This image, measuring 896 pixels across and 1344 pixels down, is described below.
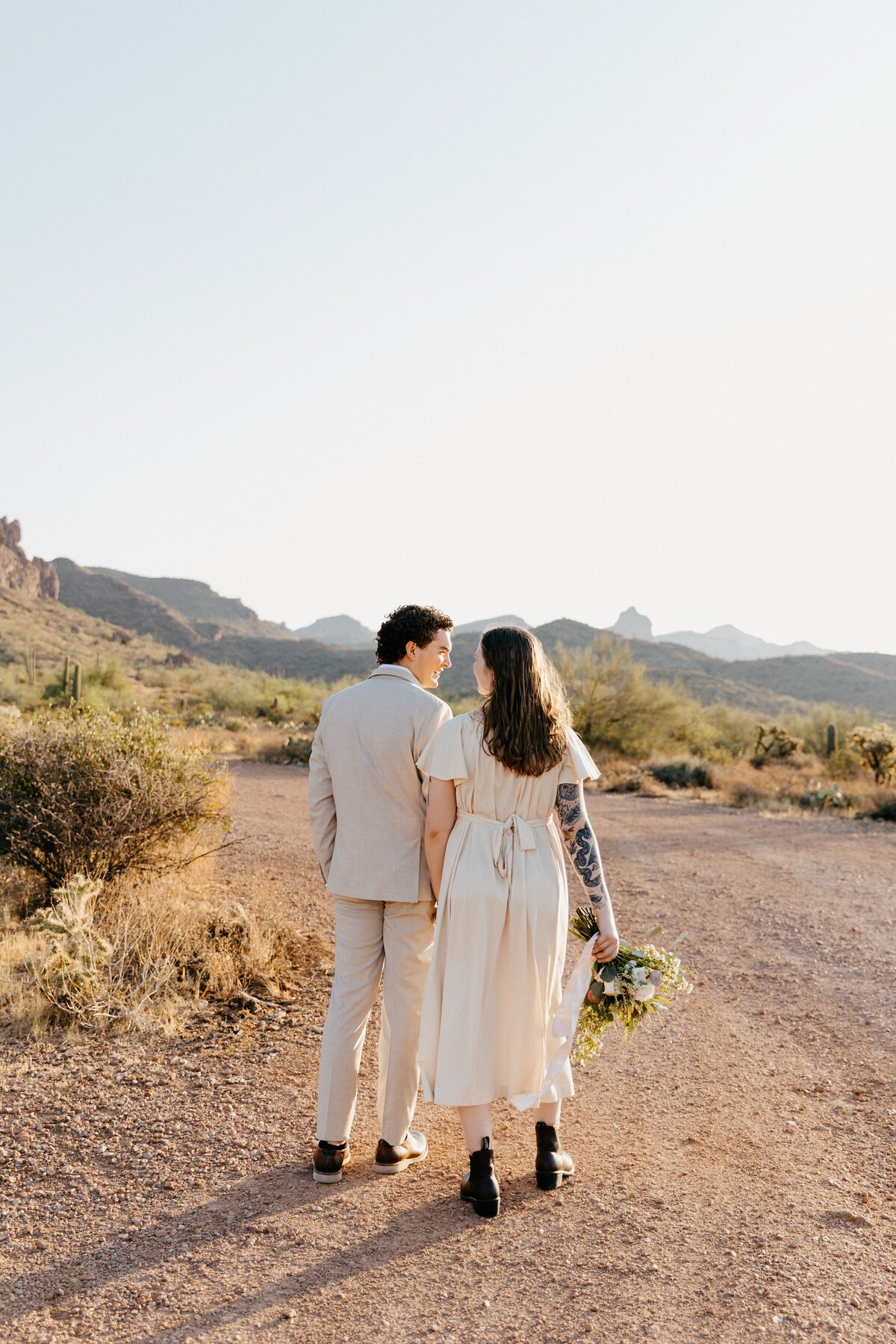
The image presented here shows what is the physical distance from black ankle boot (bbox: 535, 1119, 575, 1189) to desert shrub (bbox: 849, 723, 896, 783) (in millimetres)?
15657

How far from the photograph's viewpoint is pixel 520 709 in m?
3.35

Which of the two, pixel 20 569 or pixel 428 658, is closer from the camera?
pixel 428 658

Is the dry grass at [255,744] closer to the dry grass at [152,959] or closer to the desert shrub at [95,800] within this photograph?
the desert shrub at [95,800]

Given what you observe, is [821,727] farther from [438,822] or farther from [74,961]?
[438,822]

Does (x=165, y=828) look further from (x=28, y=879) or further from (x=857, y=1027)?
(x=857, y=1027)

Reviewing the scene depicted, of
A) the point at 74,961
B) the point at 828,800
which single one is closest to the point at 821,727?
the point at 828,800

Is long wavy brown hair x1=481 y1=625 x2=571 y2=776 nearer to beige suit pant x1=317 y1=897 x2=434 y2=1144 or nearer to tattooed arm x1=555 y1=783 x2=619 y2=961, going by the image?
tattooed arm x1=555 y1=783 x2=619 y2=961

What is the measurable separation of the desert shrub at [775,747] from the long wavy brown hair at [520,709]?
19.5 m

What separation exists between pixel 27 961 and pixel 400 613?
3.34 m

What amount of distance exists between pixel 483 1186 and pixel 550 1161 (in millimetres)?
331

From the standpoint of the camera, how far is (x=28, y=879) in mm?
6746

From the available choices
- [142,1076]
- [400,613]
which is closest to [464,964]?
[400,613]

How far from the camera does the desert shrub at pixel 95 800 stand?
648 centimetres

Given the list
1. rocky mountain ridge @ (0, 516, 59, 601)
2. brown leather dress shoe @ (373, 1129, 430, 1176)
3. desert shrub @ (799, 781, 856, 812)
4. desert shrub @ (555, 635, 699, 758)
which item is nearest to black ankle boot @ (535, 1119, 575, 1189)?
brown leather dress shoe @ (373, 1129, 430, 1176)
